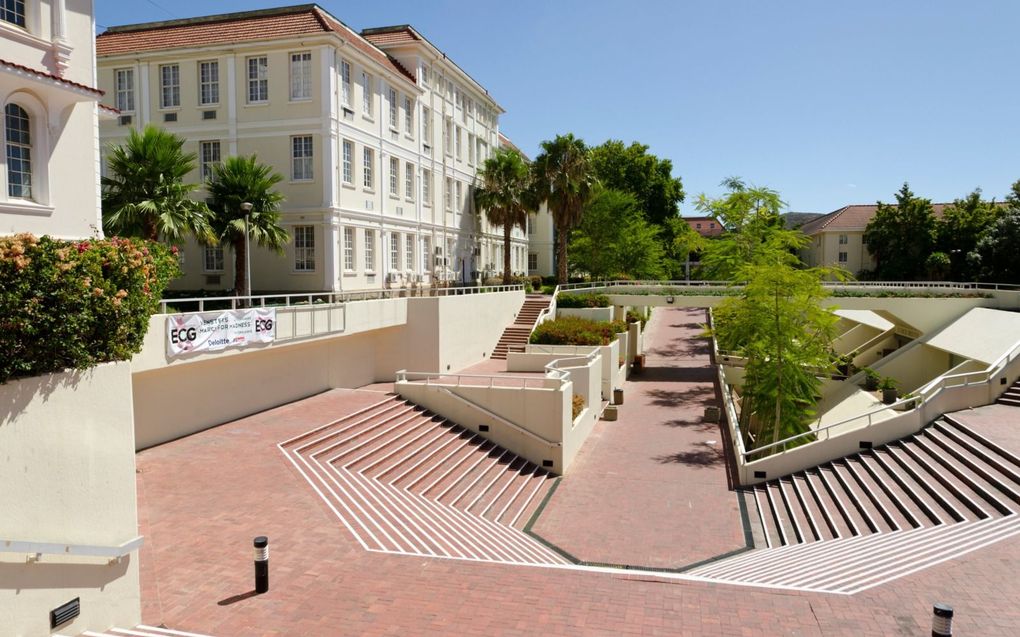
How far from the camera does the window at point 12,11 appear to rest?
12.0 metres

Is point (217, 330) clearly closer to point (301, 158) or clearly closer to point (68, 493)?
point (68, 493)

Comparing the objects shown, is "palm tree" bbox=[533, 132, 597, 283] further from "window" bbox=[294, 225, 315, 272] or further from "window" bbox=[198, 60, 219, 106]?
"window" bbox=[198, 60, 219, 106]

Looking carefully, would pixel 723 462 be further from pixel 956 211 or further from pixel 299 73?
pixel 956 211

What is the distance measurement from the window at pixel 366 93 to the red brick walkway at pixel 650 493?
16610mm

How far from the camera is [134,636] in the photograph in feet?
23.6

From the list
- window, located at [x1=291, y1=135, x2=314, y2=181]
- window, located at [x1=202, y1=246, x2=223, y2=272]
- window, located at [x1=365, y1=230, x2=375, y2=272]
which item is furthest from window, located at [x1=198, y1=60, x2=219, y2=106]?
window, located at [x1=365, y1=230, x2=375, y2=272]

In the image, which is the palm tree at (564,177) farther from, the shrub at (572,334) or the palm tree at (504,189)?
the shrub at (572,334)

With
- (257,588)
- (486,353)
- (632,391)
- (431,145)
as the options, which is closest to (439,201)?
(431,145)

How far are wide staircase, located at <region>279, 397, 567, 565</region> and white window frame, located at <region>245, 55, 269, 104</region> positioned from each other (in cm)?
1410

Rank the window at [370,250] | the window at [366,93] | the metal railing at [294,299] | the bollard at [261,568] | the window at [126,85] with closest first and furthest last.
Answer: the bollard at [261,568]
the metal railing at [294,299]
the window at [126,85]
the window at [366,93]
the window at [370,250]

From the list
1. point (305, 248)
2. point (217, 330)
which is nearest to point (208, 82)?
point (305, 248)

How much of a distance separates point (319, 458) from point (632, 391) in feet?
72.2

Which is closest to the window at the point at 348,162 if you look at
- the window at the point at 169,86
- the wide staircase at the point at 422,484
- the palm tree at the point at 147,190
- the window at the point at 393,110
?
the window at the point at 393,110

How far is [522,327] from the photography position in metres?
36.5
